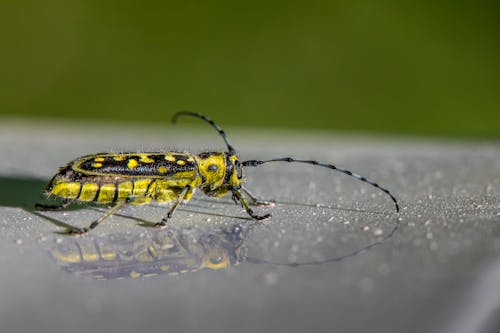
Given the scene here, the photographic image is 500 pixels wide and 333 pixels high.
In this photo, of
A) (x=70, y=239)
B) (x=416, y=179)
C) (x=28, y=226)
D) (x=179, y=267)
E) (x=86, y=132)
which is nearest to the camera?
(x=179, y=267)

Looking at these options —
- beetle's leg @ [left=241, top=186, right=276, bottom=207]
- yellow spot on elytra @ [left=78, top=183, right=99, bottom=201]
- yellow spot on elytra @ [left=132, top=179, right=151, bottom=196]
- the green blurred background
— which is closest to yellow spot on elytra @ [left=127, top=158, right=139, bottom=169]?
yellow spot on elytra @ [left=132, top=179, right=151, bottom=196]

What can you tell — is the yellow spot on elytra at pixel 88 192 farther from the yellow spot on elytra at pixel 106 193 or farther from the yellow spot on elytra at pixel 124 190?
the yellow spot on elytra at pixel 124 190

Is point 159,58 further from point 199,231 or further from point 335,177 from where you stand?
point 199,231

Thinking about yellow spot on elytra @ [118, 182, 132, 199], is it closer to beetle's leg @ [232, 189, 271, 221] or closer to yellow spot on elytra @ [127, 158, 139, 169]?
yellow spot on elytra @ [127, 158, 139, 169]

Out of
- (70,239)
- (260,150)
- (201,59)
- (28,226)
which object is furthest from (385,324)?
(201,59)

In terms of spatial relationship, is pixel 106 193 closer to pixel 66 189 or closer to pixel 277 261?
pixel 66 189

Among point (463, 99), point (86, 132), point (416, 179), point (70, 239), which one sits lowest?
point (70, 239)

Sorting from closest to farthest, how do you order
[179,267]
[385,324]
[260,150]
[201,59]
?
[385,324], [179,267], [260,150], [201,59]
